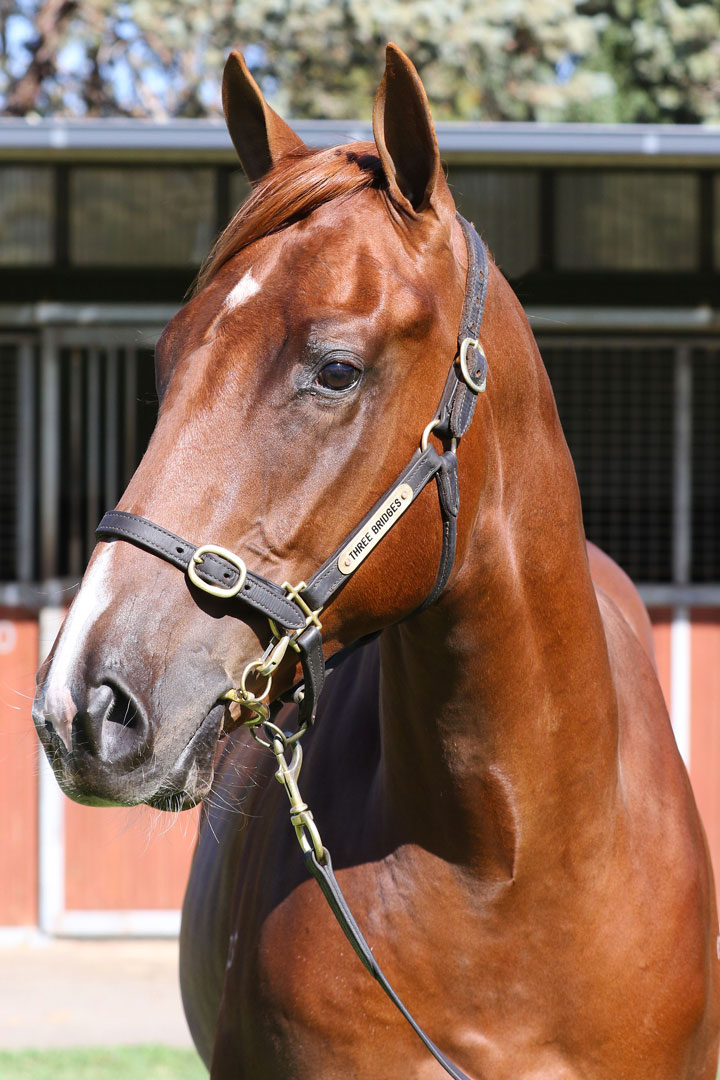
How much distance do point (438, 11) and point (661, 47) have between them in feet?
7.53

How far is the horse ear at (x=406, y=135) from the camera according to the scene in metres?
1.54

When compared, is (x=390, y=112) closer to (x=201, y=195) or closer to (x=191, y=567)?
(x=191, y=567)

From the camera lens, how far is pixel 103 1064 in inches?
180

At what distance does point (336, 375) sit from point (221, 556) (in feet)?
0.91

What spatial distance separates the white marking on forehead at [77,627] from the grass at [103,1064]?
11.7 ft

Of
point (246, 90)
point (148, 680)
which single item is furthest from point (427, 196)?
point (148, 680)

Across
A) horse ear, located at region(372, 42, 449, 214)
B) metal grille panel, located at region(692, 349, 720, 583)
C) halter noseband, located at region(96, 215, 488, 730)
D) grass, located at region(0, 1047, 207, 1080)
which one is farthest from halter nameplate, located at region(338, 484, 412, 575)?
metal grille panel, located at region(692, 349, 720, 583)

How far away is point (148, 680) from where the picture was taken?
137cm

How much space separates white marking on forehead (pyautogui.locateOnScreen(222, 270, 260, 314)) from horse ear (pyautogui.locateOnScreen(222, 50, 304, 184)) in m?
0.36

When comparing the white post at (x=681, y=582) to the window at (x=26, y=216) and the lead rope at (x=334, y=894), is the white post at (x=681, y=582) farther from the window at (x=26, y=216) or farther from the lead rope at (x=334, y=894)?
the lead rope at (x=334, y=894)

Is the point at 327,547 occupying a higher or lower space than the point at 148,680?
higher

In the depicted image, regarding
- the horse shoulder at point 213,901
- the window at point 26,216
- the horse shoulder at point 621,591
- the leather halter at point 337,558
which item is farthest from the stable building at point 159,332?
the leather halter at point 337,558

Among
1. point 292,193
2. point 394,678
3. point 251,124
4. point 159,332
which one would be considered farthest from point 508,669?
point 159,332

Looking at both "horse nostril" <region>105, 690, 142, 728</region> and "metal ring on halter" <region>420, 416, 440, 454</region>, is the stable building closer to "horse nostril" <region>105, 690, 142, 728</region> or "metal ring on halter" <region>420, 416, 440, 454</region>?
"metal ring on halter" <region>420, 416, 440, 454</region>
